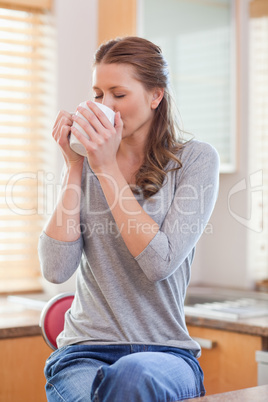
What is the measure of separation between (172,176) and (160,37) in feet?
4.46

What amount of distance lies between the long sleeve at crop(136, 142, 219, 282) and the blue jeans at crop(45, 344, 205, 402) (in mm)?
172

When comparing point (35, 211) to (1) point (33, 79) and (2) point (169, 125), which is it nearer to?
(1) point (33, 79)

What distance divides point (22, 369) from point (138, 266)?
2.44 ft

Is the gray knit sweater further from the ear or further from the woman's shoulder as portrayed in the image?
the ear

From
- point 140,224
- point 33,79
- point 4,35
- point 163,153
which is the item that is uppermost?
point 4,35

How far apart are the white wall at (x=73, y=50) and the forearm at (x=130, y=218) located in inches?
45.5

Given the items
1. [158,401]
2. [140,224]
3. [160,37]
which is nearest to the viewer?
[158,401]

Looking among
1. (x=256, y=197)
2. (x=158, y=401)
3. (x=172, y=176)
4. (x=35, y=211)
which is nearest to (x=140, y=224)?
(x=172, y=176)

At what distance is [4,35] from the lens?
2373 millimetres

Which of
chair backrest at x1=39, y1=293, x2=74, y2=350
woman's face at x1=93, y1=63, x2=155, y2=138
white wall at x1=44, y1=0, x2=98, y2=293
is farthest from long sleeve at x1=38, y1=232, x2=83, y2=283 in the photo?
white wall at x1=44, y1=0, x2=98, y2=293

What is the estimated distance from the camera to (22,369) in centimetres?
188

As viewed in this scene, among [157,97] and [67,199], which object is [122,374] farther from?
[157,97]

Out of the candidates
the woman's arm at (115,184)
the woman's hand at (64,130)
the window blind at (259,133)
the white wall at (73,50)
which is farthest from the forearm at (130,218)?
the window blind at (259,133)

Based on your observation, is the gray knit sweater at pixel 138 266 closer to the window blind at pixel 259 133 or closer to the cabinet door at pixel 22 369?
the cabinet door at pixel 22 369
